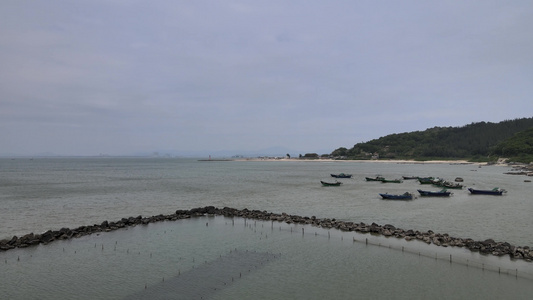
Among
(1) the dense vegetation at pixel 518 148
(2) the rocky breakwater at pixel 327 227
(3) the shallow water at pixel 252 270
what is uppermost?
(1) the dense vegetation at pixel 518 148

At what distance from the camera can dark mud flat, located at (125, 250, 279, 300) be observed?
13.0 metres

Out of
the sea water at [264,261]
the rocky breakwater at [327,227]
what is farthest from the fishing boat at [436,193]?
the rocky breakwater at [327,227]

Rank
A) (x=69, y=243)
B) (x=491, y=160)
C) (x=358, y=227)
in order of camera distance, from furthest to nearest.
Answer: (x=491, y=160), (x=358, y=227), (x=69, y=243)

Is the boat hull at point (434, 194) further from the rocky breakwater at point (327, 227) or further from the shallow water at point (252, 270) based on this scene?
the shallow water at point (252, 270)

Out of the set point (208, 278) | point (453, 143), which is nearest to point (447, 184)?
point (208, 278)

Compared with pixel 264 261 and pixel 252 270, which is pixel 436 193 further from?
pixel 252 270

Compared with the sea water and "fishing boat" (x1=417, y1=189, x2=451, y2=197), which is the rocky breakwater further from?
"fishing boat" (x1=417, y1=189, x2=451, y2=197)

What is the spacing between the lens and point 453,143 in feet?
546

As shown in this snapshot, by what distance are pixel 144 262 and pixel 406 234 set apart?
16.1m

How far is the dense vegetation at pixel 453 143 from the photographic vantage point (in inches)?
5698

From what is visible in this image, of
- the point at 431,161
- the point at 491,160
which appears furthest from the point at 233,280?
the point at 431,161

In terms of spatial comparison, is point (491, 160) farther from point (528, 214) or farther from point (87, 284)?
point (87, 284)

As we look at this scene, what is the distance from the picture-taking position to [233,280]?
14258mm

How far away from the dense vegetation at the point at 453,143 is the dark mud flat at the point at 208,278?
138039mm
